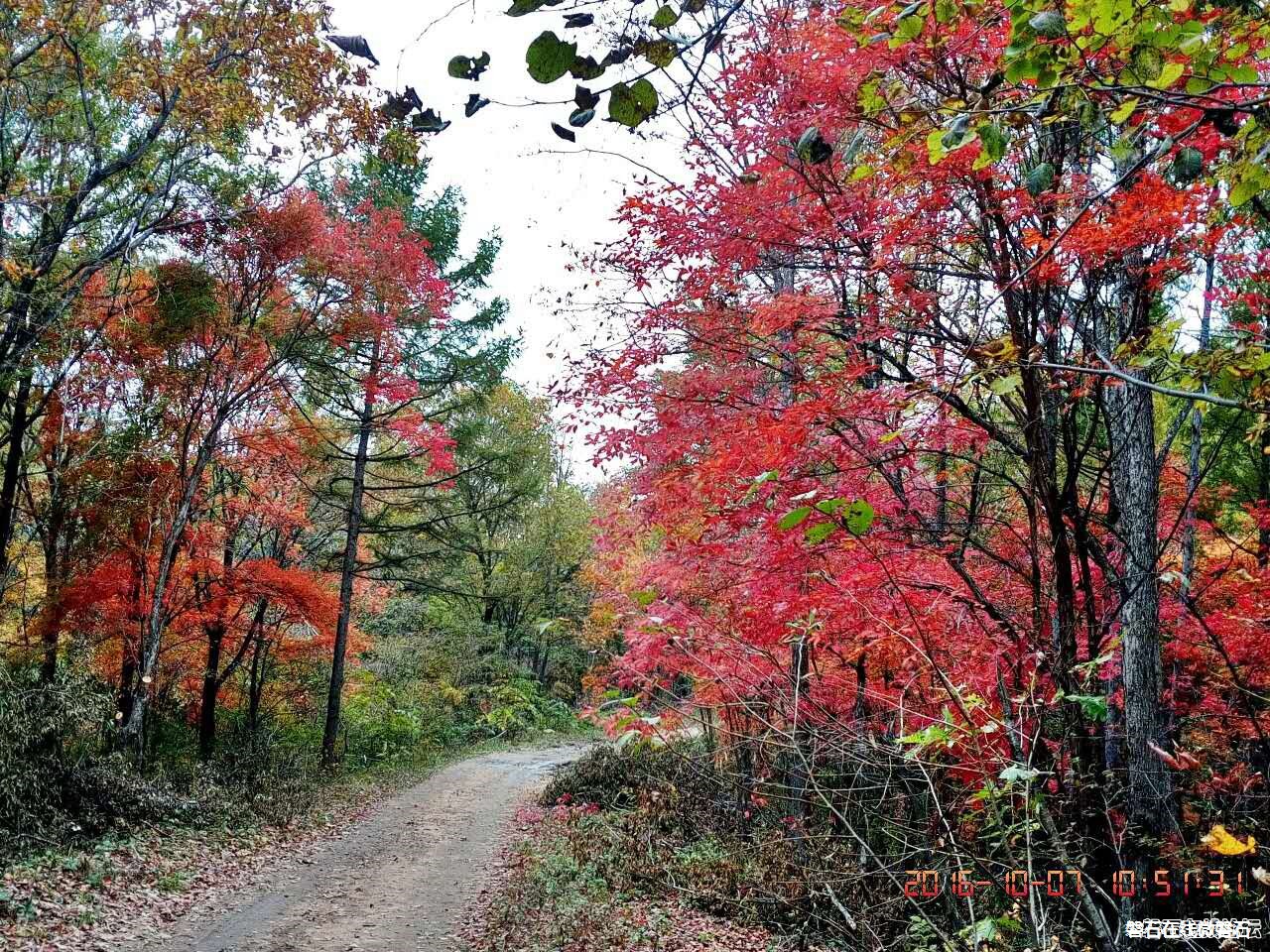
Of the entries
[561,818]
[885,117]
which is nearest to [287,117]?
[885,117]

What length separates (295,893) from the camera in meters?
7.46

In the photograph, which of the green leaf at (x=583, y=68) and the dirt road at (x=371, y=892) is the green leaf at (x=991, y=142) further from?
the dirt road at (x=371, y=892)

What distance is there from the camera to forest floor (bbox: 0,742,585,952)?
6.05 m

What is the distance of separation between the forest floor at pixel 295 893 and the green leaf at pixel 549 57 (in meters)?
7.13

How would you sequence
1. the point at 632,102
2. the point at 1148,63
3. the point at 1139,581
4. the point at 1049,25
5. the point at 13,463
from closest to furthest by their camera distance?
the point at 632,102, the point at 1049,25, the point at 1148,63, the point at 1139,581, the point at 13,463

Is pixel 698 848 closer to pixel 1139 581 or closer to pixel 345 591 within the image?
pixel 1139 581

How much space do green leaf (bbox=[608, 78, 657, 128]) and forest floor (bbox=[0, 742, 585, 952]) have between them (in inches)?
279

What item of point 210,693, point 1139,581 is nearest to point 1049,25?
point 1139,581

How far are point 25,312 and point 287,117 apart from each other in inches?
131

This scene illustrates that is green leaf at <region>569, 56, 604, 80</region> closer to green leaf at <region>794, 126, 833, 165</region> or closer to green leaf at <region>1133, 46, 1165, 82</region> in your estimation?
green leaf at <region>794, 126, 833, 165</region>

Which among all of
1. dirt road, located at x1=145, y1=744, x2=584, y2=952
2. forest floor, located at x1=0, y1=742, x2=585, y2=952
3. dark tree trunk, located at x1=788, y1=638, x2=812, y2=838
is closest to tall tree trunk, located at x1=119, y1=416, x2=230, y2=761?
forest floor, located at x1=0, y1=742, x2=585, y2=952

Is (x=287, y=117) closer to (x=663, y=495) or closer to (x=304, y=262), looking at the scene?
(x=304, y=262)

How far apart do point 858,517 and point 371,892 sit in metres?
8.29

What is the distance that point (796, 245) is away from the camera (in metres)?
4.82
